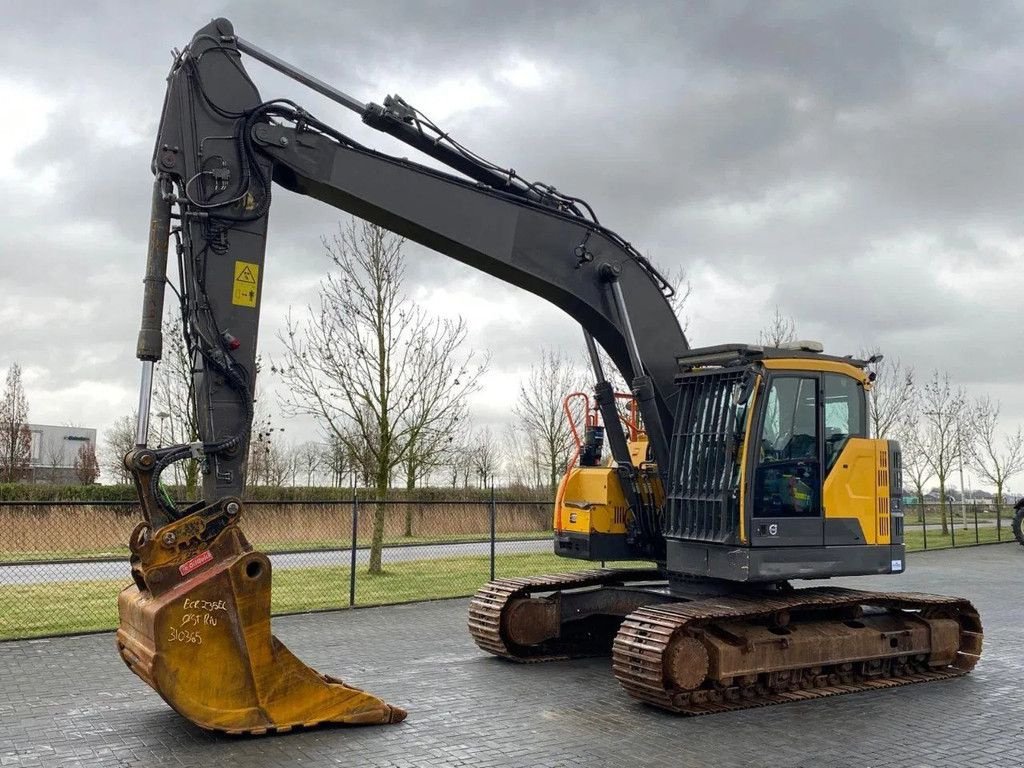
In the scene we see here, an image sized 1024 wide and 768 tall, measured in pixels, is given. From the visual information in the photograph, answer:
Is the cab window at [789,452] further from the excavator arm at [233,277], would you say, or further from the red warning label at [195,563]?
the red warning label at [195,563]

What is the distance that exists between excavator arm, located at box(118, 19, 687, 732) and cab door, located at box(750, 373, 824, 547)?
91.6 inches

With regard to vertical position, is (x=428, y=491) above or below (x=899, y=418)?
below

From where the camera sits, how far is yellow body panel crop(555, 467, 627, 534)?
373 inches

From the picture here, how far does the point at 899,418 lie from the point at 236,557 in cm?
3006

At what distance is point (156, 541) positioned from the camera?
21.1 feet

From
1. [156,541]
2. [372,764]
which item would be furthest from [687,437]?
[156,541]

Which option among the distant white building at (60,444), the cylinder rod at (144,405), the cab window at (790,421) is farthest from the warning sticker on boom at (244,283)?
the distant white building at (60,444)

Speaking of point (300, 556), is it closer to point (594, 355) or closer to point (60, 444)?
point (594, 355)

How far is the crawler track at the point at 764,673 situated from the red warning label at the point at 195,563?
3441mm

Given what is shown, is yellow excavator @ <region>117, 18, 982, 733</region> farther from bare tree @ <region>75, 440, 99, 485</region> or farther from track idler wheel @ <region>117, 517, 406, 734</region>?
bare tree @ <region>75, 440, 99, 485</region>

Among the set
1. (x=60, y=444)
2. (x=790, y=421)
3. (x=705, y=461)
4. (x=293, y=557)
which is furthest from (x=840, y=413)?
(x=60, y=444)

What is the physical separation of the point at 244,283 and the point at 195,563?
6.86 ft

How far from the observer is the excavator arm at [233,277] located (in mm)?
6438

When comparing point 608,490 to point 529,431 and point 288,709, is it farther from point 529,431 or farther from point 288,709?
point 529,431
